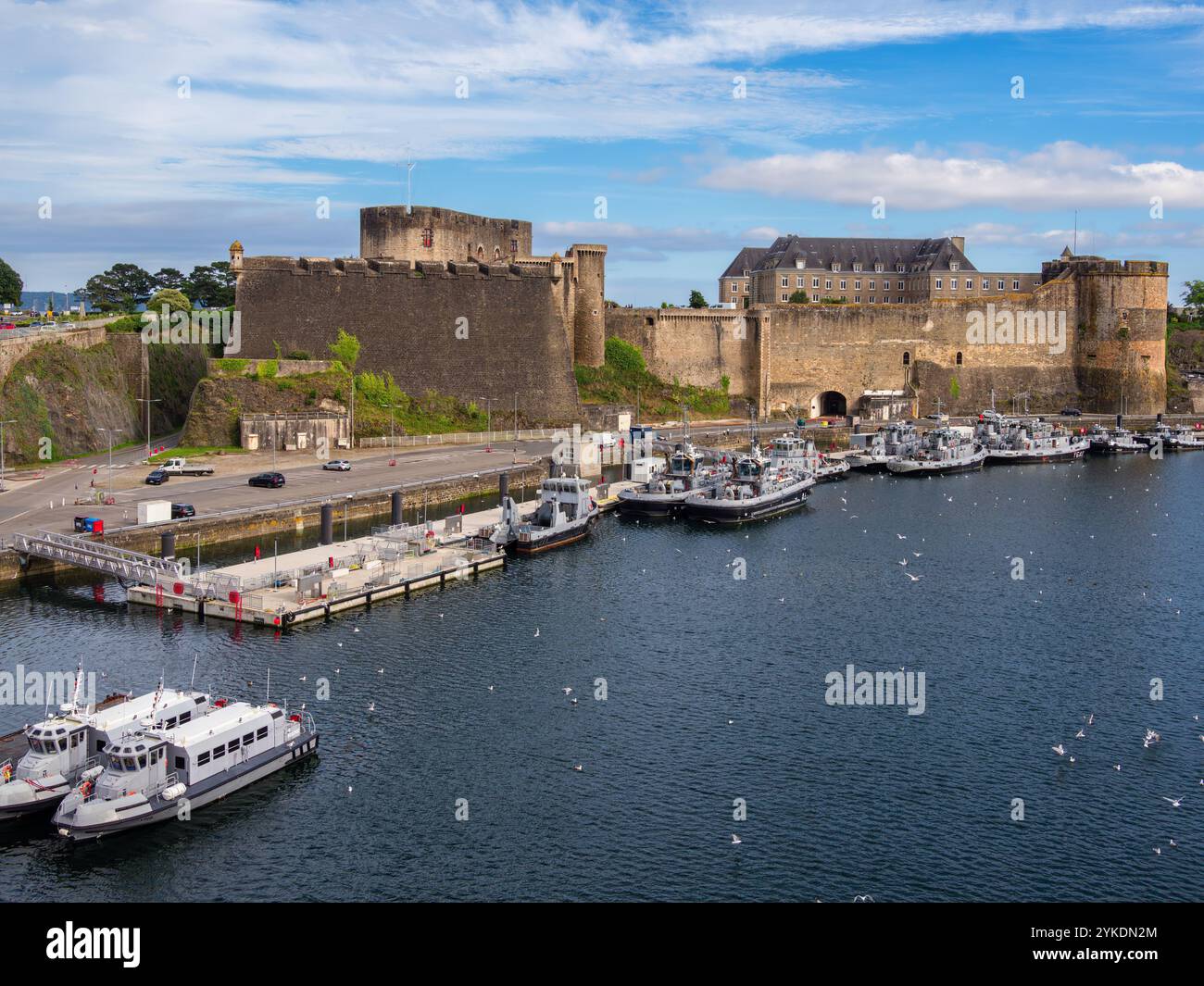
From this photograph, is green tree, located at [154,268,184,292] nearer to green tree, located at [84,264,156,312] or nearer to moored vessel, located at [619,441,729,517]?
green tree, located at [84,264,156,312]

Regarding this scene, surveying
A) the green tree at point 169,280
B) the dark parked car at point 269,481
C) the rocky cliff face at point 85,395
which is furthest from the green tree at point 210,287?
the dark parked car at point 269,481

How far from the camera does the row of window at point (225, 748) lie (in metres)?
21.0

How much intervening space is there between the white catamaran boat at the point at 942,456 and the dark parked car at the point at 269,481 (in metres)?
35.0

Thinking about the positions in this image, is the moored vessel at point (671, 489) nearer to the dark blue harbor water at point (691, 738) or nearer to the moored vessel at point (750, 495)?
the moored vessel at point (750, 495)

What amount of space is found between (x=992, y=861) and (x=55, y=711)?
58.2 ft

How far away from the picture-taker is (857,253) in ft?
308

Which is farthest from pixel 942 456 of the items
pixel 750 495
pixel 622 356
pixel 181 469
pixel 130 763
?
pixel 130 763

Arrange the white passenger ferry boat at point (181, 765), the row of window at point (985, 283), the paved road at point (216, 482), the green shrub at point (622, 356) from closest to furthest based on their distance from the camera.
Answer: the white passenger ferry boat at point (181, 765)
the paved road at point (216, 482)
the green shrub at point (622, 356)
the row of window at point (985, 283)

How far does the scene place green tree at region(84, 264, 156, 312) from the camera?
87875mm

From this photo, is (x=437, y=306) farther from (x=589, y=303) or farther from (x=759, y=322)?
(x=759, y=322)

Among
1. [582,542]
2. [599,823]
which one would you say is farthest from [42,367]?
[599,823]

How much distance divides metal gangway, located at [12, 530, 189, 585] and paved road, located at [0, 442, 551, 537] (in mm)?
2299

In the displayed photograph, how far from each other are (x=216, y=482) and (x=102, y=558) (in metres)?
12.4

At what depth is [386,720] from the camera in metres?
24.7
